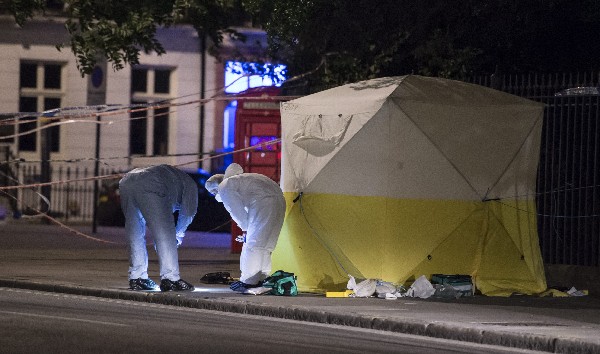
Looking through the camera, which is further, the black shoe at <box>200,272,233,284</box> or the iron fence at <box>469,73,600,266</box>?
the black shoe at <box>200,272,233,284</box>

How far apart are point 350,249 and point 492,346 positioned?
442 centimetres

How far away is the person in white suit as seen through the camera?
17.1 meters

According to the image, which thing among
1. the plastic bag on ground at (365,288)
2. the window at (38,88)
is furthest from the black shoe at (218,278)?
the window at (38,88)

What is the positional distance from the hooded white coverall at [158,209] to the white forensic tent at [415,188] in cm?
144

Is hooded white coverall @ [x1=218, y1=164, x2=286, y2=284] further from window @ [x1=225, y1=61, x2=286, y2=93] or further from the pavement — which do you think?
window @ [x1=225, y1=61, x2=286, y2=93]

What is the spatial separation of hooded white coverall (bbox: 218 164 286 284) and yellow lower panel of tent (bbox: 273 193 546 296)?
0.65 m

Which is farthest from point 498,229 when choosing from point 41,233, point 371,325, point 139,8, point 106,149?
point 106,149

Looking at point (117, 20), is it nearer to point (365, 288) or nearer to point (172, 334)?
point (365, 288)

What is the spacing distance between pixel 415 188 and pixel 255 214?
1.92 m

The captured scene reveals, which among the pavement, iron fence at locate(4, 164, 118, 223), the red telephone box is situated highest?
the red telephone box

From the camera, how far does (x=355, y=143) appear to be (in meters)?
17.4

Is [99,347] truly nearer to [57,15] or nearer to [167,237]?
[167,237]

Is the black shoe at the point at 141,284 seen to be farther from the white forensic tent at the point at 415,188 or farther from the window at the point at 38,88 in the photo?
the window at the point at 38,88

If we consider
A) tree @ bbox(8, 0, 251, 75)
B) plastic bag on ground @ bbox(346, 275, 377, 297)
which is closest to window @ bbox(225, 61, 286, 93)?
tree @ bbox(8, 0, 251, 75)
